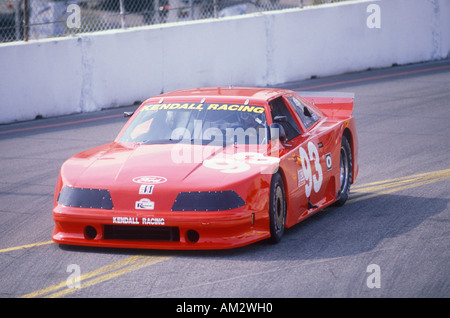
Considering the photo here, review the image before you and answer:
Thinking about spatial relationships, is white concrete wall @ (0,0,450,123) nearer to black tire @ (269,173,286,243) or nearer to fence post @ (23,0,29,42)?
fence post @ (23,0,29,42)

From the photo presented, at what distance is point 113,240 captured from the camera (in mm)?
6723

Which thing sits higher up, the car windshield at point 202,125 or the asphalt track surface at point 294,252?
the car windshield at point 202,125

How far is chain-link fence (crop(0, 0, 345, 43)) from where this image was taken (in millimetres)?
14805

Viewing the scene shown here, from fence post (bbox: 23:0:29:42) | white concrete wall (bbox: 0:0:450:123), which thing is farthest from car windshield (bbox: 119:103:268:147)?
fence post (bbox: 23:0:29:42)

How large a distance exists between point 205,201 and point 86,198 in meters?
0.99

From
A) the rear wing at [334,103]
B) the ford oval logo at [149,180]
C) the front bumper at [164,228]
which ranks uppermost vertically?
the rear wing at [334,103]

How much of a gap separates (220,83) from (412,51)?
19.4ft

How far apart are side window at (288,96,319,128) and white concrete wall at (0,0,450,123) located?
7276 millimetres

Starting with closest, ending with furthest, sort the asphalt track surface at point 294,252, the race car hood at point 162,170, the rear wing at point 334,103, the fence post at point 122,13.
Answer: the asphalt track surface at point 294,252, the race car hood at point 162,170, the rear wing at point 334,103, the fence post at point 122,13

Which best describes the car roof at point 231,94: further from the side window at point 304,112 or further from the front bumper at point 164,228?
the front bumper at point 164,228

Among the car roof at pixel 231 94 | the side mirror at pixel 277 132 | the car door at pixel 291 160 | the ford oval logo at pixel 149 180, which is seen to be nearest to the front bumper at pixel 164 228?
the ford oval logo at pixel 149 180

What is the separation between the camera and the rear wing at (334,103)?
9.62 metres

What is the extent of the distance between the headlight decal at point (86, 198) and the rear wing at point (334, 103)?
3542mm
